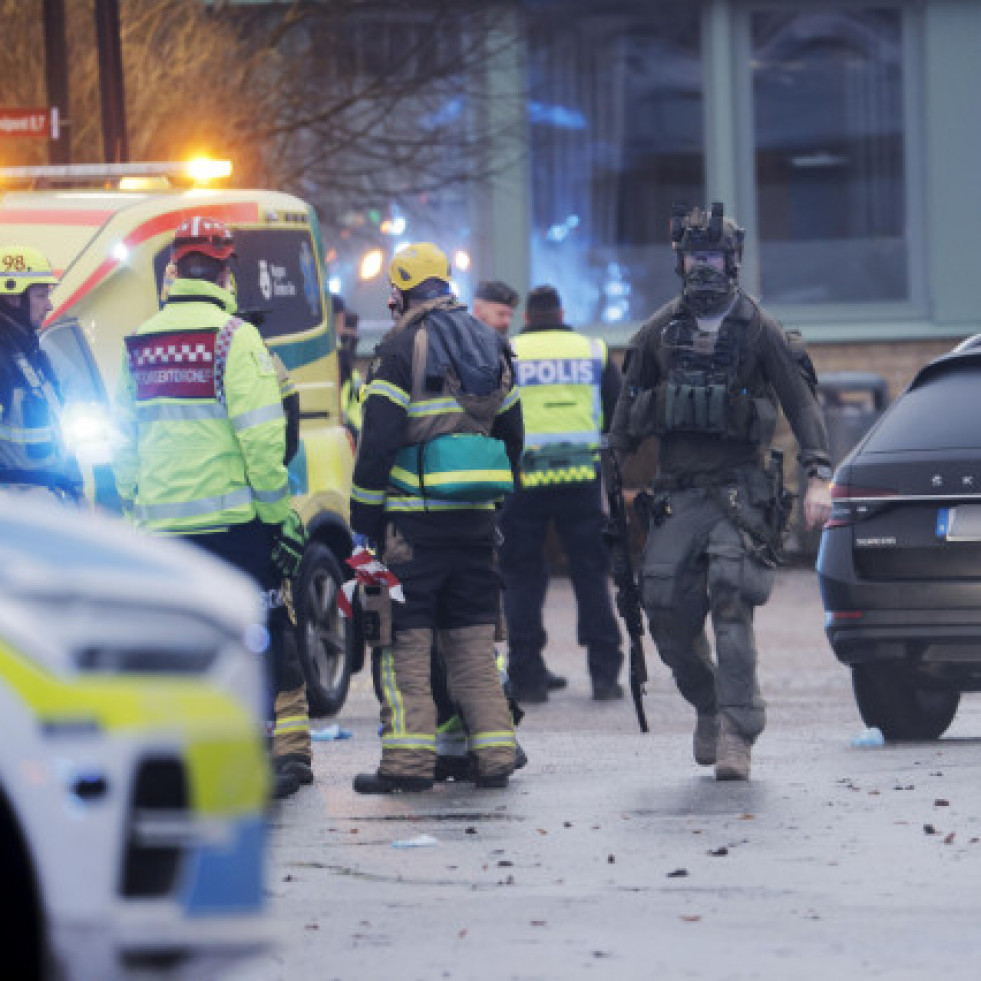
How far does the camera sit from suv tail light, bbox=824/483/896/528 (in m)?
11.0

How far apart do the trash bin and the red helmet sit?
1359 cm

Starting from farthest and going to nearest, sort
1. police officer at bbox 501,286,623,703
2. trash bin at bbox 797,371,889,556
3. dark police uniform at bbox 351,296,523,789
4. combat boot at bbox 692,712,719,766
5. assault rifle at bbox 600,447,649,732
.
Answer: trash bin at bbox 797,371,889,556, police officer at bbox 501,286,623,703, assault rifle at bbox 600,447,649,732, combat boot at bbox 692,712,719,766, dark police uniform at bbox 351,296,523,789

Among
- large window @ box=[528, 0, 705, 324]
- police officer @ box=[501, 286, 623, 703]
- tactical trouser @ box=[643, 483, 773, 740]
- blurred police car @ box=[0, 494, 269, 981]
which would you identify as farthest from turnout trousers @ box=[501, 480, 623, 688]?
large window @ box=[528, 0, 705, 324]

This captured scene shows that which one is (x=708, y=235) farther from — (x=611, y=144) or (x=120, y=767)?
(x=611, y=144)

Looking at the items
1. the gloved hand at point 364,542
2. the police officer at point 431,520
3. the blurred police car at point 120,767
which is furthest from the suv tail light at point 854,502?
the blurred police car at point 120,767

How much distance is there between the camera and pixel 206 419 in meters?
9.77

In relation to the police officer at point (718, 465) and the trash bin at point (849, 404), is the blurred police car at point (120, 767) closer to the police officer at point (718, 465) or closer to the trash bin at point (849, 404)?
the police officer at point (718, 465)

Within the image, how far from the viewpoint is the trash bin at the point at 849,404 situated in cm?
2362

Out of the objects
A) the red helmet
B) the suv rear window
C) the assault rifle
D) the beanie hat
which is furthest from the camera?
the beanie hat

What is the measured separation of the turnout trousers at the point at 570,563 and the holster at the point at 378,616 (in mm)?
4172

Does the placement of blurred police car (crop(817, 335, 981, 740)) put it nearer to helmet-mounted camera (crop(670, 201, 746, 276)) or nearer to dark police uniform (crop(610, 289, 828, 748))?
dark police uniform (crop(610, 289, 828, 748))

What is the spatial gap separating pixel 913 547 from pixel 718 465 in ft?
3.60

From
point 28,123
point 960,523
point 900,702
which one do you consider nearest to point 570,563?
point 900,702

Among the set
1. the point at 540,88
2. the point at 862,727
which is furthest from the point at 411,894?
the point at 540,88
